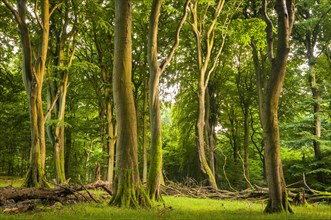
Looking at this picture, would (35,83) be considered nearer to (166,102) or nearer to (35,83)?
(35,83)

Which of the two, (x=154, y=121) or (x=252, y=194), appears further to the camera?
(x=252, y=194)

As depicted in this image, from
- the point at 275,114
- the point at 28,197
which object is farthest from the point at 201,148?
the point at 28,197

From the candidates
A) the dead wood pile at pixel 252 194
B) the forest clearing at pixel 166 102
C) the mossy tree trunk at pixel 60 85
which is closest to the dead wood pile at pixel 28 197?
the forest clearing at pixel 166 102

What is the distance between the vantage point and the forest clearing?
29.2ft

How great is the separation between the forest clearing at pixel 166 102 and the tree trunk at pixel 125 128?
0.03 meters

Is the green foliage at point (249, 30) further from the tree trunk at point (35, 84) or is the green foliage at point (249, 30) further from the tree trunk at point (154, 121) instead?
the tree trunk at point (35, 84)

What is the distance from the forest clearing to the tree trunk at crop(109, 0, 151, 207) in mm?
34

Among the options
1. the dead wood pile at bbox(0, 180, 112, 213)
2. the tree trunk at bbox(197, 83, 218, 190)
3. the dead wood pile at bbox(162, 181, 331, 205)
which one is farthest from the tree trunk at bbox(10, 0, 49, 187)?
the tree trunk at bbox(197, 83, 218, 190)

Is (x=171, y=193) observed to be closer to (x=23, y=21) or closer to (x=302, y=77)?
(x=23, y=21)

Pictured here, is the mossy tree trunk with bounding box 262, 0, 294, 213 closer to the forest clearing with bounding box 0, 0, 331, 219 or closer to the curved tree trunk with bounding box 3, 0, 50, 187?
the forest clearing with bounding box 0, 0, 331, 219

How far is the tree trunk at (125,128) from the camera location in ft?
30.3

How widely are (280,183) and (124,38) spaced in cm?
624

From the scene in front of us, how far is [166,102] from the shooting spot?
25.8 metres

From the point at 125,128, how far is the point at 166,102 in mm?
16397
